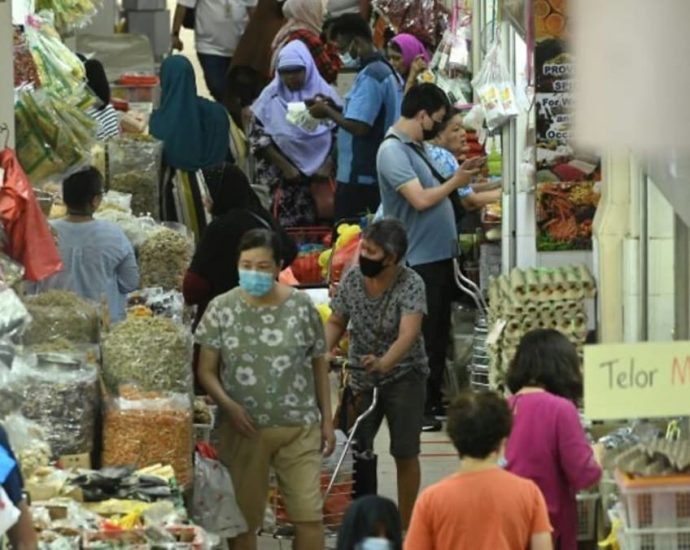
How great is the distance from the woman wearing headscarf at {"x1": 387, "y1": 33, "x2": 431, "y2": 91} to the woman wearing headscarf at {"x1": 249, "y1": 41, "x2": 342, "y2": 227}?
55cm

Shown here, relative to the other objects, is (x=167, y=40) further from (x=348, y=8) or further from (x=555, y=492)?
(x=555, y=492)

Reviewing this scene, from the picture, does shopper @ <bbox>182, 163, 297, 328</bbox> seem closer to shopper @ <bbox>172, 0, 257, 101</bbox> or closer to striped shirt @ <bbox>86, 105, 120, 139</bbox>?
striped shirt @ <bbox>86, 105, 120, 139</bbox>

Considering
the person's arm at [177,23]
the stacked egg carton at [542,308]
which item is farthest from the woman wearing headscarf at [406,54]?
the stacked egg carton at [542,308]

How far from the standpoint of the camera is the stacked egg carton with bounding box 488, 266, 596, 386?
919 centimetres

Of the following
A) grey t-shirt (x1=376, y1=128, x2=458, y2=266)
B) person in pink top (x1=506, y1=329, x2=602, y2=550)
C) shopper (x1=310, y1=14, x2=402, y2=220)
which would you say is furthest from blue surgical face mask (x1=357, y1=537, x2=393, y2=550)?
shopper (x1=310, y1=14, x2=402, y2=220)

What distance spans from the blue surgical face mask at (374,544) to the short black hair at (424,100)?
17.5 ft

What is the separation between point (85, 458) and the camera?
752 centimetres

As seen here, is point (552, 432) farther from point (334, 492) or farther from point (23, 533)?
point (334, 492)

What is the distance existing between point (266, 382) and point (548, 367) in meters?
1.60

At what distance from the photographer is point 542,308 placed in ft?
30.1

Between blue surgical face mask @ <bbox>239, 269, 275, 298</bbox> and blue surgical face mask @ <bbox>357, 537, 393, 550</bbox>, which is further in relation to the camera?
blue surgical face mask @ <bbox>239, 269, 275, 298</bbox>

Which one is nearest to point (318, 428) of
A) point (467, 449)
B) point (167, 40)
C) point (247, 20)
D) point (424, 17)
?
point (467, 449)

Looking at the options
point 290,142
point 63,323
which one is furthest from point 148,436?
point 290,142

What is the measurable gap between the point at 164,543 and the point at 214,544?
0.39m
